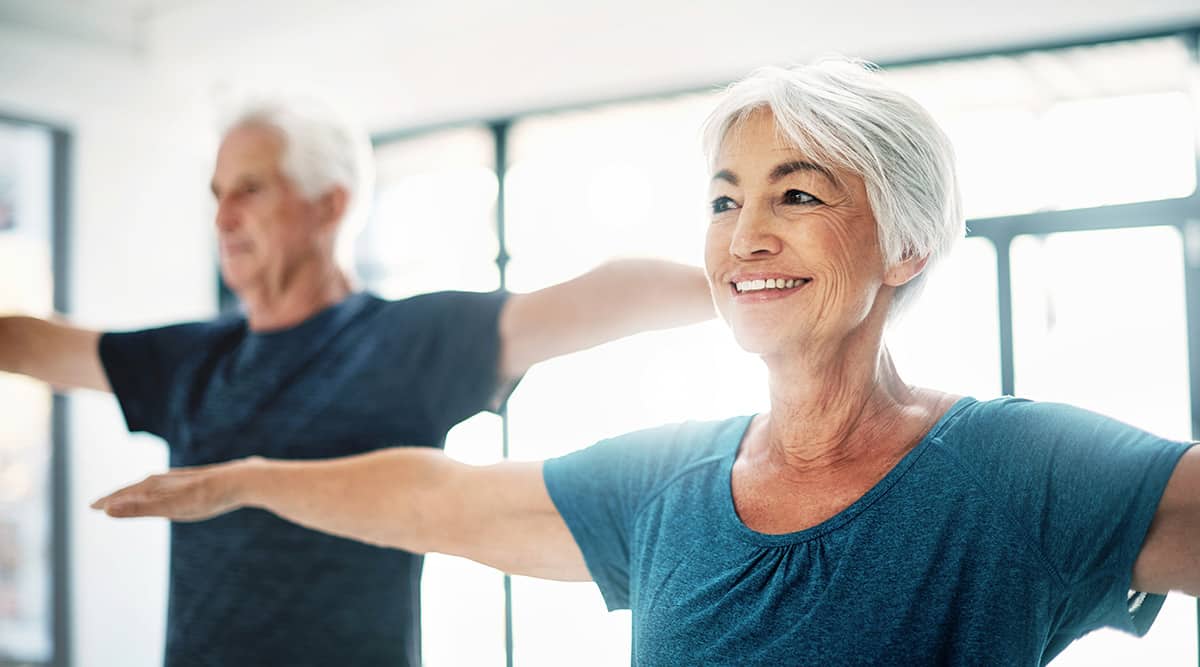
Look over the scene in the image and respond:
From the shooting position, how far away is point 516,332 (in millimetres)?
1522

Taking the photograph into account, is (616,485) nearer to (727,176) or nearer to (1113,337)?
(727,176)

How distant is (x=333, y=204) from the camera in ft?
5.94

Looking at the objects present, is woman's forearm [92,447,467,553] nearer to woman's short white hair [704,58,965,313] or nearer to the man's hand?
the man's hand

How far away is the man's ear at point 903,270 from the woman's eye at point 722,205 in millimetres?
204

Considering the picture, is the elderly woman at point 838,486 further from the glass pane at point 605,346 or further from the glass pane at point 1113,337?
the glass pane at point 605,346

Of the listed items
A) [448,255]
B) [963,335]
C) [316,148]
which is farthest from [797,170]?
[448,255]

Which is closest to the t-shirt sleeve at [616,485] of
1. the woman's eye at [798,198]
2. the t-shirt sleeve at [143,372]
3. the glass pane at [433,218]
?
the woman's eye at [798,198]

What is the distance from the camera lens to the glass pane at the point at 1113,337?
11.1 ft

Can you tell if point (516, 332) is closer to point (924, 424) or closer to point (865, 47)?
point (924, 424)

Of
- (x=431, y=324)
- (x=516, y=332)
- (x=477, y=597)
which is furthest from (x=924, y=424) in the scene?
(x=477, y=597)

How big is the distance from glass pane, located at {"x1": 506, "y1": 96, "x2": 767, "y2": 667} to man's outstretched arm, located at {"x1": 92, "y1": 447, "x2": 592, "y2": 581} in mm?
2747

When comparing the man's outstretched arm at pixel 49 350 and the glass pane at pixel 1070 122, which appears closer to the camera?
the man's outstretched arm at pixel 49 350

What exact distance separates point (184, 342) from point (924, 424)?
138cm

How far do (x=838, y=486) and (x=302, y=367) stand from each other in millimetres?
1018
